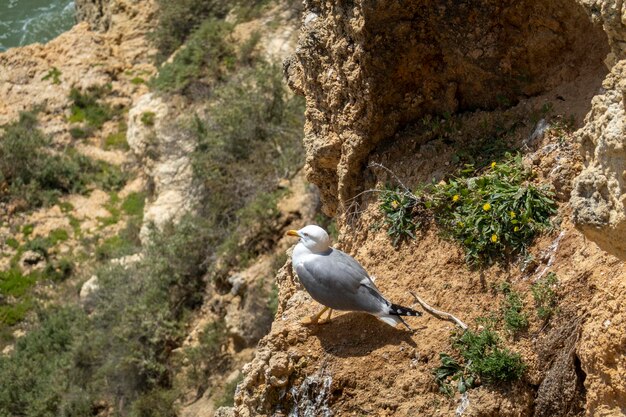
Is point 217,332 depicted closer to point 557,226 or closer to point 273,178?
point 273,178

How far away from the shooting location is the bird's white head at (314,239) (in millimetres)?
4660

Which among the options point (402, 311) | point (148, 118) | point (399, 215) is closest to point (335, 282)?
point (402, 311)

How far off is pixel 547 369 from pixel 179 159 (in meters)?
10.5

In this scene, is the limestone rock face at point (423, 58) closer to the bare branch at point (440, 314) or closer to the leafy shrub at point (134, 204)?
the bare branch at point (440, 314)

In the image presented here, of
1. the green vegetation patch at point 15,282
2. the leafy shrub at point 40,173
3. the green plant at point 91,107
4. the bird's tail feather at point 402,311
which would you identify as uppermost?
the bird's tail feather at point 402,311

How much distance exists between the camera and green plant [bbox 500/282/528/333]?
4.09 m

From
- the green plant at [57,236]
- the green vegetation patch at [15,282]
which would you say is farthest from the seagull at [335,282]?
the green plant at [57,236]

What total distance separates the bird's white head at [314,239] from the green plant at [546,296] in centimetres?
121

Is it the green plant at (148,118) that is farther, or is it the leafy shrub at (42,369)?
the green plant at (148,118)

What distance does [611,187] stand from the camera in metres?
3.09

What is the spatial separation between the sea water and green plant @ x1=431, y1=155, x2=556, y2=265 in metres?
18.3

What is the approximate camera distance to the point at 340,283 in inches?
174

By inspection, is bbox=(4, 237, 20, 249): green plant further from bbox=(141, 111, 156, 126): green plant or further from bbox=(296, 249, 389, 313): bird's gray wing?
bbox=(296, 249, 389, 313): bird's gray wing

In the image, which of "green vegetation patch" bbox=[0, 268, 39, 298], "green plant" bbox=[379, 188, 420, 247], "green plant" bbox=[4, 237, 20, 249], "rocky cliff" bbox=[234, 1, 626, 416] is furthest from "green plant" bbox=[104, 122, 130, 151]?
"green plant" bbox=[379, 188, 420, 247]
